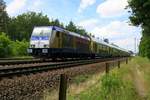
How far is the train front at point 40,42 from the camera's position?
3572 cm

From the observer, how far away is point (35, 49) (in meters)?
36.0

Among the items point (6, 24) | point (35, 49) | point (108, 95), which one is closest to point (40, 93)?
point (108, 95)

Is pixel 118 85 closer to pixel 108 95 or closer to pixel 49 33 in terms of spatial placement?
pixel 108 95

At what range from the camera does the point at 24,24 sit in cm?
14988

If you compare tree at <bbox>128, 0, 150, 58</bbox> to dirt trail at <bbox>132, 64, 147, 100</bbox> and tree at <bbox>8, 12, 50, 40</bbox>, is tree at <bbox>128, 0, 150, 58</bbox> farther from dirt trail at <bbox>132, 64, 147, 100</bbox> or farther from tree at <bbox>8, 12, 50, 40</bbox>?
tree at <bbox>8, 12, 50, 40</bbox>

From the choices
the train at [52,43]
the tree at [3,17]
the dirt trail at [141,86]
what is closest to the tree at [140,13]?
the dirt trail at [141,86]

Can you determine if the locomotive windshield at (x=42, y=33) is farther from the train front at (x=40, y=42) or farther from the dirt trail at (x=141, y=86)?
the dirt trail at (x=141, y=86)

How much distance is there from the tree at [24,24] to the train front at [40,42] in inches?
3897

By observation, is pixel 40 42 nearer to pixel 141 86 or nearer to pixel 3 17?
pixel 141 86

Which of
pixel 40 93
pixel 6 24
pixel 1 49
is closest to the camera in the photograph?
pixel 40 93

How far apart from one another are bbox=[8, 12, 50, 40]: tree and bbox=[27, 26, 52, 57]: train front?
99.0 m

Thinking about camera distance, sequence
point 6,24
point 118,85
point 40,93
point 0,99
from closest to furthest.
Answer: point 0,99 → point 40,93 → point 118,85 → point 6,24

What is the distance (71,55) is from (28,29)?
347 ft

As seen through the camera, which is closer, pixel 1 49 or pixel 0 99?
pixel 0 99
